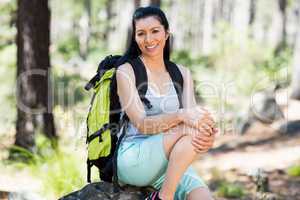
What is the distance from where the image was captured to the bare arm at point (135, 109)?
322 cm

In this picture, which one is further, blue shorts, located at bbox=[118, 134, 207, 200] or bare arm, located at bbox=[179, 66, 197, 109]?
bare arm, located at bbox=[179, 66, 197, 109]

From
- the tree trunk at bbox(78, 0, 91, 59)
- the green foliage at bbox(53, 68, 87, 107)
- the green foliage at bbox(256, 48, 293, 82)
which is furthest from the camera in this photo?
the tree trunk at bbox(78, 0, 91, 59)

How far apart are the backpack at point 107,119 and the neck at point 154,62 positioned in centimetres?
8

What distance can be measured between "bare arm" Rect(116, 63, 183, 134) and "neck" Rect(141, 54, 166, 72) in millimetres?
209

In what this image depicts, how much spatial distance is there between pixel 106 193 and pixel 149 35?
1155 millimetres

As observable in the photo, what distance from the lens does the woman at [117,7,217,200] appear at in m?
3.07

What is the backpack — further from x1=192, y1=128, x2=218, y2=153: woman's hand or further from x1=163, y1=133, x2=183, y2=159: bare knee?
x1=192, y1=128, x2=218, y2=153: woman's hand

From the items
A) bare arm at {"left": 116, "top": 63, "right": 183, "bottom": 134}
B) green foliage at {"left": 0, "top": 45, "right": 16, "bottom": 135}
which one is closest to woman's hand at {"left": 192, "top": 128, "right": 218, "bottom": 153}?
bare arm at {"left": 116, "top": 63, "right": 183, "bottom": 134}

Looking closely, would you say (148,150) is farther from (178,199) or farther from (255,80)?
(255,80)

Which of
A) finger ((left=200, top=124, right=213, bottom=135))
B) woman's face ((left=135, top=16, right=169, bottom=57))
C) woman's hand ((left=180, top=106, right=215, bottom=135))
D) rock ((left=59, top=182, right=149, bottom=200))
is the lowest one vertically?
rock ((left=59, top=182, right=149, bottom=200))

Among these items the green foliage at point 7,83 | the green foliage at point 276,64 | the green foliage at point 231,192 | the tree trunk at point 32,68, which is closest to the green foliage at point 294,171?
the green foliage at point 231,192

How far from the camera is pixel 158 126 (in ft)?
10.6

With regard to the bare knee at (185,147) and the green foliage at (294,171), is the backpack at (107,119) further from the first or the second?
the green foliage at (294,171)

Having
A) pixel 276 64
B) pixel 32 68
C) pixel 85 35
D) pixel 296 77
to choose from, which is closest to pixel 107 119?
pixel 32 68
